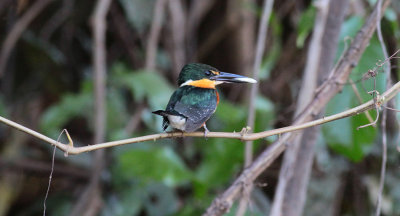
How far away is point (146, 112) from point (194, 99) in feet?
5.13

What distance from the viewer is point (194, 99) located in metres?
1.87

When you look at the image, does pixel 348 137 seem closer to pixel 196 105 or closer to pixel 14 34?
pixel 196 105

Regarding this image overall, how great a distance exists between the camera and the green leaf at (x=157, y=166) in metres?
2.62

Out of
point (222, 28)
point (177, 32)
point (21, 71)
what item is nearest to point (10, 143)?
point (21, 71)

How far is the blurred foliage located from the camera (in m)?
2.90

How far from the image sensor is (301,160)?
84.4 inches

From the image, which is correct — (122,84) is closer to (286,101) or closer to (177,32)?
(177,32)

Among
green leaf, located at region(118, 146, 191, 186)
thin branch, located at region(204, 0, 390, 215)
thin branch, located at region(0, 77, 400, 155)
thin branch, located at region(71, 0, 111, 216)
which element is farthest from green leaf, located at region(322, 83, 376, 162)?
thin branch, located at region(71, 0, 111, 216)

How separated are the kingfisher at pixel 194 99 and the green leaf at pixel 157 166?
2.03 feet

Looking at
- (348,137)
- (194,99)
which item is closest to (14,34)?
(194,99)

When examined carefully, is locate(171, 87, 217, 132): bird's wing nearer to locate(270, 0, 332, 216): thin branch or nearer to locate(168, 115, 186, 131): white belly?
locate(168, 115, 186, 131): white belly

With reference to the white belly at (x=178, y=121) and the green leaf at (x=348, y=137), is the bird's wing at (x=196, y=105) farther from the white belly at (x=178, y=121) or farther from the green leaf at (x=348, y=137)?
the green leaf at (x=348, y=137)

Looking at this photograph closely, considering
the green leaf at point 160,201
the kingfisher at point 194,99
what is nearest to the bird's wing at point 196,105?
the kingfisher at point 194,99

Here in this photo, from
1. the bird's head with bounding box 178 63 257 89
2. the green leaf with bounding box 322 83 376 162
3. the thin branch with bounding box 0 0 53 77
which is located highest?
the thin branch with bounding box 0 0 53 77
